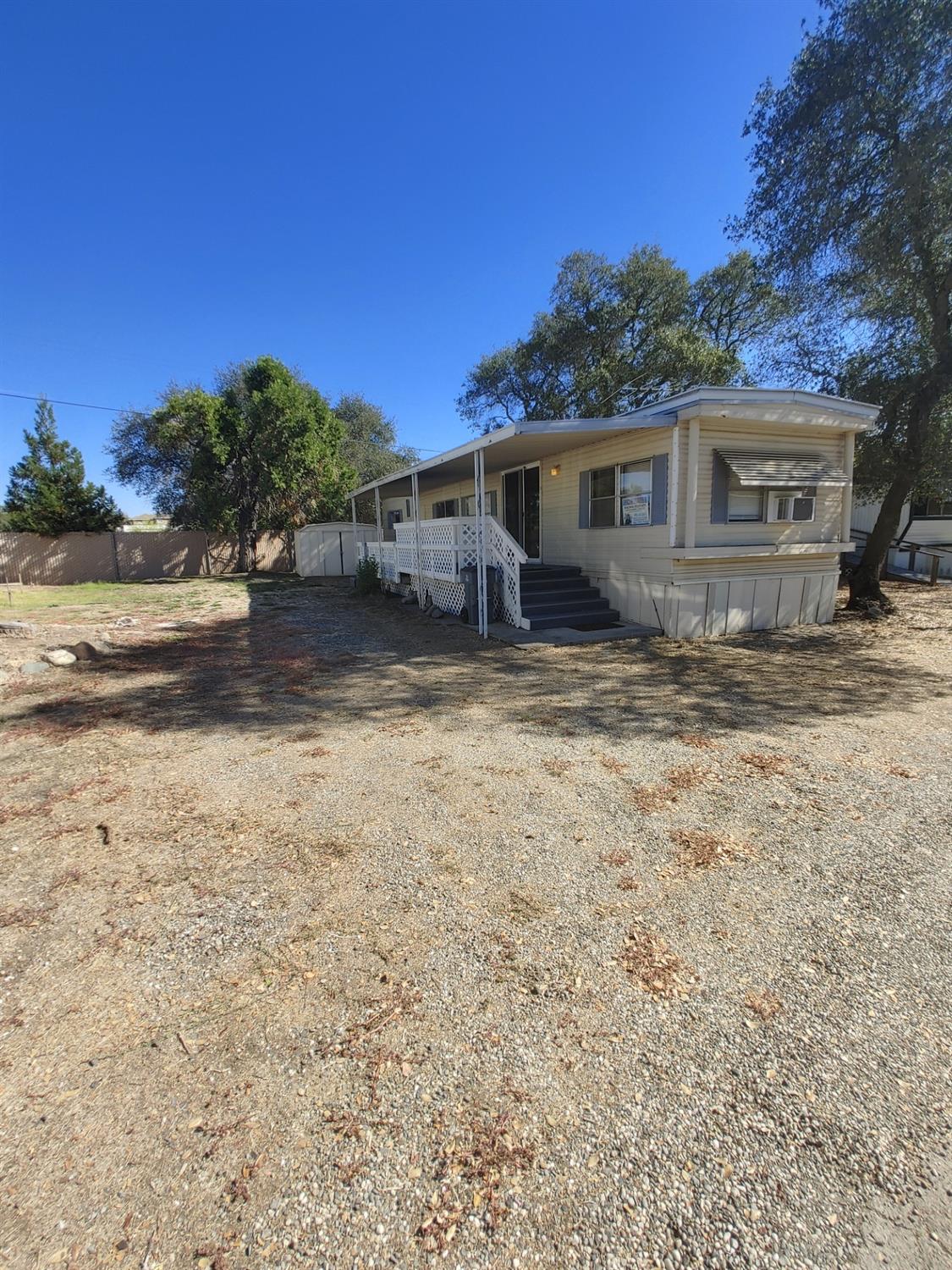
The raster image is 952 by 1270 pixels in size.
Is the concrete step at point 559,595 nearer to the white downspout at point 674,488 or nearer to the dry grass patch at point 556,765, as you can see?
the white downspout at point 674,488

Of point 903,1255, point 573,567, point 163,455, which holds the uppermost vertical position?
point 163,455

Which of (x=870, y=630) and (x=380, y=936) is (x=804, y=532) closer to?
(x=870, y=630)

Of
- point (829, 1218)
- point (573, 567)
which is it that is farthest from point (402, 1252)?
point (573, 567)

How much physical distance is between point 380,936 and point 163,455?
2409 cm

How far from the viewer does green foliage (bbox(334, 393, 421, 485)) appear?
2859cm

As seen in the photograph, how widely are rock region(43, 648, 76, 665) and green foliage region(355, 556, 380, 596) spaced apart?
746cm

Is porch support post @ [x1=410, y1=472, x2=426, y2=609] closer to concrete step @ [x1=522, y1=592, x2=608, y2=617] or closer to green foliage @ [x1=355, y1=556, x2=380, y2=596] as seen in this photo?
green foliage @ [x1=355, y1=556, x2=380, y2=596]

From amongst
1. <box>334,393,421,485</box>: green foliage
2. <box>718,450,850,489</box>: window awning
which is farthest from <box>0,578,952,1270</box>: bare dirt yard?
<box>334,393,421,485</box>: green foliage

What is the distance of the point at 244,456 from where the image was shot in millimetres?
20609

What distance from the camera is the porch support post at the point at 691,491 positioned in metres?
7.97

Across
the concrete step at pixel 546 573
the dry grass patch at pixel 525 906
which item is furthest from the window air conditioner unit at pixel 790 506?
the dry grass patch at pixel 525 906

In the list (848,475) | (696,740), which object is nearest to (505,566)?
(696,740)

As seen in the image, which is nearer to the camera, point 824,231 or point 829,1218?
point 829,1218

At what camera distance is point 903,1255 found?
4.19 ft
